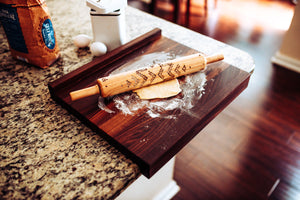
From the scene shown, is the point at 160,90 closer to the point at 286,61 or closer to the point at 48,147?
the point at 48,147

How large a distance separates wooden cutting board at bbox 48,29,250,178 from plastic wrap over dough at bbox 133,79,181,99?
0.06 metres

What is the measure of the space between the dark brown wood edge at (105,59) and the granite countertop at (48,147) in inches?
3.0

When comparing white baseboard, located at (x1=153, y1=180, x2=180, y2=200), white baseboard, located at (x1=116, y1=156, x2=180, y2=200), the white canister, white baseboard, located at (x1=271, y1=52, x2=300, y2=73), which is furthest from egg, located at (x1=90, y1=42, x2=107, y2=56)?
white baseboard, located at (x1=271, y1=52, x2=300, y2=73)

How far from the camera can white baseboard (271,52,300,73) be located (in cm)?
218

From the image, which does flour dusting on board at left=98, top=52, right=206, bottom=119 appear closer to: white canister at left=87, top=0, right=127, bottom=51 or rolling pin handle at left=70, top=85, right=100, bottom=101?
rolling pin handle at left=70, top=85, right=100, bottom=101

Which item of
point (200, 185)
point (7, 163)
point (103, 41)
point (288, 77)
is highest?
point (103, 41)

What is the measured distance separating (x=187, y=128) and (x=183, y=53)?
13.6 inches

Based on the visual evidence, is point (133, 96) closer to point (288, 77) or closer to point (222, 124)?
point (222, 124)

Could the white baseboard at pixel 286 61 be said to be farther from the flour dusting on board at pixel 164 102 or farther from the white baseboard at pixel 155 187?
the flour dusting on board at pixel 164 102

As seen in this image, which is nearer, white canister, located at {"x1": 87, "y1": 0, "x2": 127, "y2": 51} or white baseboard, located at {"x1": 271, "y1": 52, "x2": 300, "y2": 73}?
white canister, located at {"x1": 87, "y1": 0, "x2": 127, "y2": 51}

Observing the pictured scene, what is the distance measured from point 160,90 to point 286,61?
77.2 inches

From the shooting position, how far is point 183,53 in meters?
0.85

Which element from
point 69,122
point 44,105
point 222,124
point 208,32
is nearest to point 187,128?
point 69,122

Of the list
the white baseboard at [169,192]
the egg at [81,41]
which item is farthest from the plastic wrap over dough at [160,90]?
the white baseboard at [169,192]
